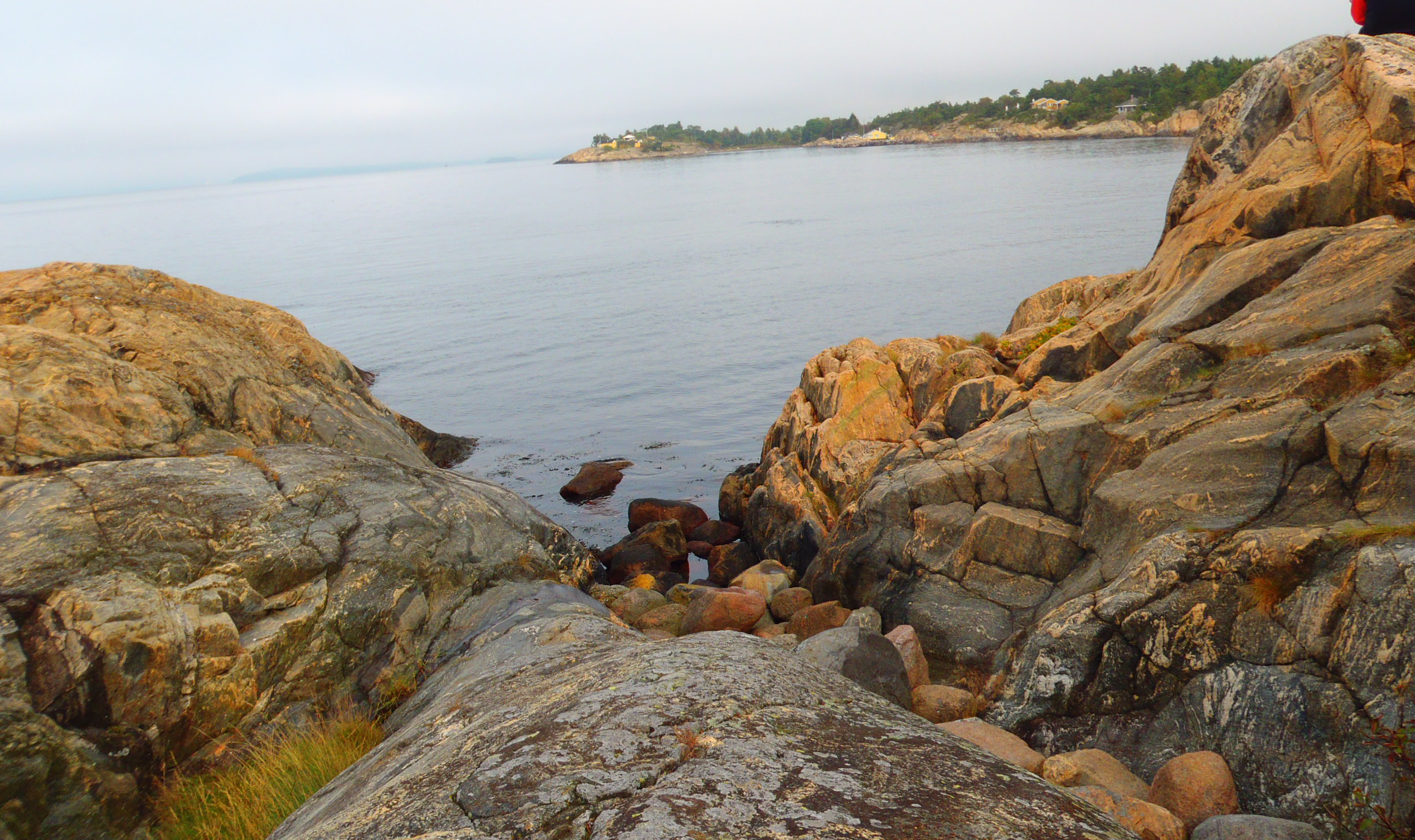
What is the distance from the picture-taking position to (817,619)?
12531 mm

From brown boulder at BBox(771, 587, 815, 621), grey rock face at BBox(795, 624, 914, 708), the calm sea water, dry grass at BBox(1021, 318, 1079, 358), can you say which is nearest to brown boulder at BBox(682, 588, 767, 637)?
brown boulder at BBox(771, 587, 815, 621)

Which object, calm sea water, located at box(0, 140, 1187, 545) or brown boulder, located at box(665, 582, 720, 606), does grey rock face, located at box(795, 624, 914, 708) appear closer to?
brown boulder, located at box(665, 582, 720, 606)

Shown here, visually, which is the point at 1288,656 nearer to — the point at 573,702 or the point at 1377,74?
the point at 573,702

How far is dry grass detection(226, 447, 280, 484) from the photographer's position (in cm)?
1052

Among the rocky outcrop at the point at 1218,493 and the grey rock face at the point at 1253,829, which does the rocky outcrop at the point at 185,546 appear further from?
the grey rock face at the point at 1253,829

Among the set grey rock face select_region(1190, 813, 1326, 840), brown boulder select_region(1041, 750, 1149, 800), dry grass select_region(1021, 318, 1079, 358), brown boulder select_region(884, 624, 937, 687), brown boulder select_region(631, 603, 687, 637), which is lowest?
brown boulder select_region(631, 603, 687, 637)

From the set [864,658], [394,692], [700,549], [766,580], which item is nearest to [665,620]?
[766,580]

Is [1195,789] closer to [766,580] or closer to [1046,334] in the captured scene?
[766,580]

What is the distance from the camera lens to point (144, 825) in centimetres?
742

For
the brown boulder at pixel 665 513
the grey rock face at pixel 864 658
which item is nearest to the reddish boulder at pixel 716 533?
the brown boulder at pixel 665 513

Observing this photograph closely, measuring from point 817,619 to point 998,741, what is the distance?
486cm

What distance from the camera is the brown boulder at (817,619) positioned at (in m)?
12.4

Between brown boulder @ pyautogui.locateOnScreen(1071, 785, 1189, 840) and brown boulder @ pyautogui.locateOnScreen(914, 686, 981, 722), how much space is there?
279 centimetres

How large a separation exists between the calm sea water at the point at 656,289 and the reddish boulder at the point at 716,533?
1.89 metres
